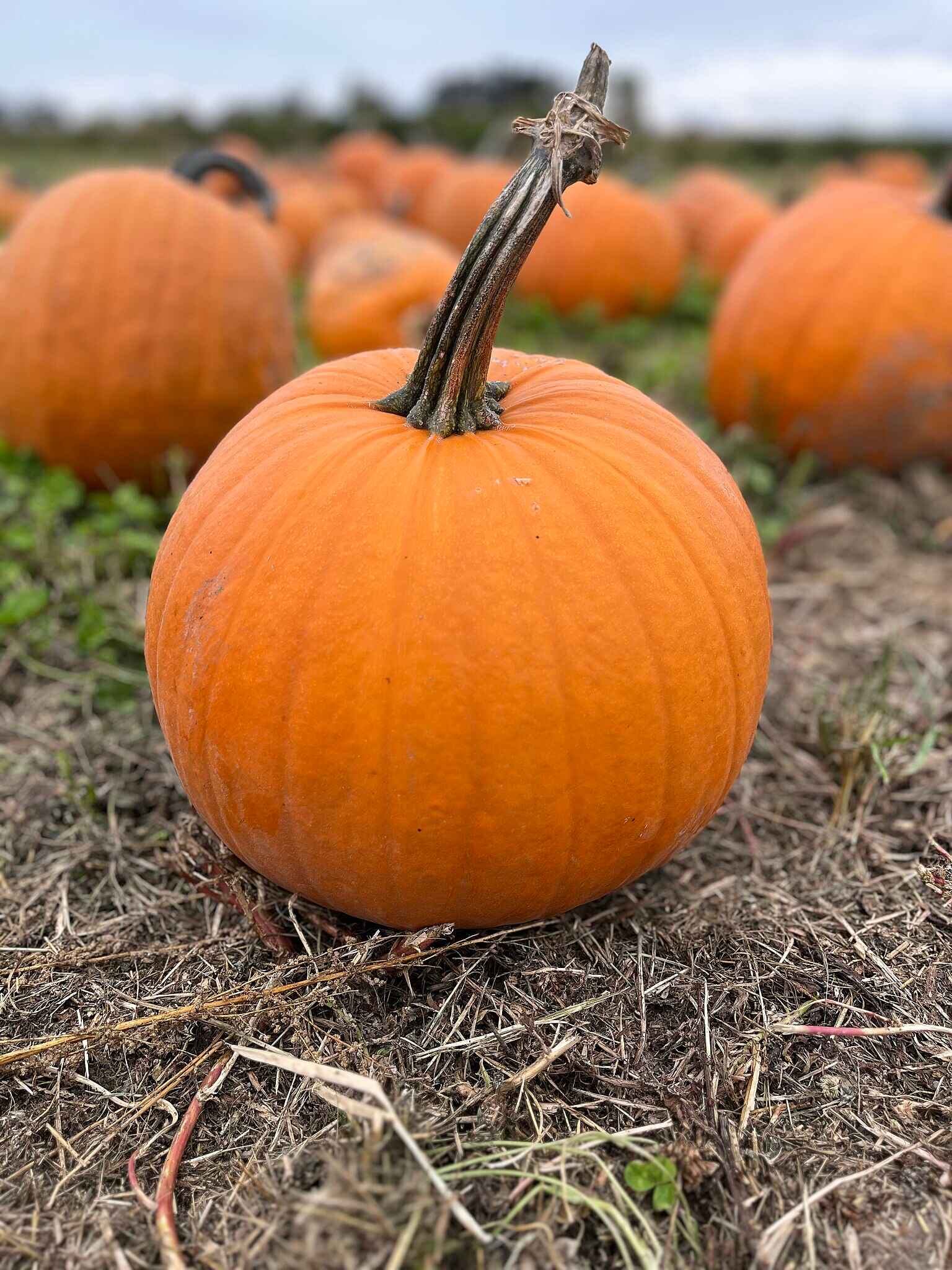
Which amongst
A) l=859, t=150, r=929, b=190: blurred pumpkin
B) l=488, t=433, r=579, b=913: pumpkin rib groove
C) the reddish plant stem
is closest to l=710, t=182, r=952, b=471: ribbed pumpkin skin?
l=488, t=433, r=579, b=913: pumpkin rib groove

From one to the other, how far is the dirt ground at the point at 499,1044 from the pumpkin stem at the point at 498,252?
104 cm

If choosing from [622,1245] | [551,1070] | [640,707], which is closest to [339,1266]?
[622,1245]

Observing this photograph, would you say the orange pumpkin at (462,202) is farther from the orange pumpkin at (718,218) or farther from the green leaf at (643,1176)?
the green leaf at (643,1176)

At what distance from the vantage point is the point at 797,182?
40.4 feet

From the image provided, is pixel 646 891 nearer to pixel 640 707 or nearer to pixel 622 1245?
pixel 640 707

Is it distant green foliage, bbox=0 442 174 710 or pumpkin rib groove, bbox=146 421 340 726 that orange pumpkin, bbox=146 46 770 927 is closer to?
pumpkin rib groove, bbox=146 421 340 726

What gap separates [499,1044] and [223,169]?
3.88m

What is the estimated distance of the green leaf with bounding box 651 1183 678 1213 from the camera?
164 cm

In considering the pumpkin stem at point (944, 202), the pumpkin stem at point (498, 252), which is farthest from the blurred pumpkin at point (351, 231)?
the pumpkin stem at point (498, 252)

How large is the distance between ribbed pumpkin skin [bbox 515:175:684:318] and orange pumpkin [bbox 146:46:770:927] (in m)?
5.64

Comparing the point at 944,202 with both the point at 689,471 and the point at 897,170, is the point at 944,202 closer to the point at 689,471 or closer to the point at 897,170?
the point at 689,471

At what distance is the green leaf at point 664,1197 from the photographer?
1.64 metres

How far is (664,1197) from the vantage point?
165 cm

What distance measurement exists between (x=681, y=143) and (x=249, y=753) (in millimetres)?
24298
